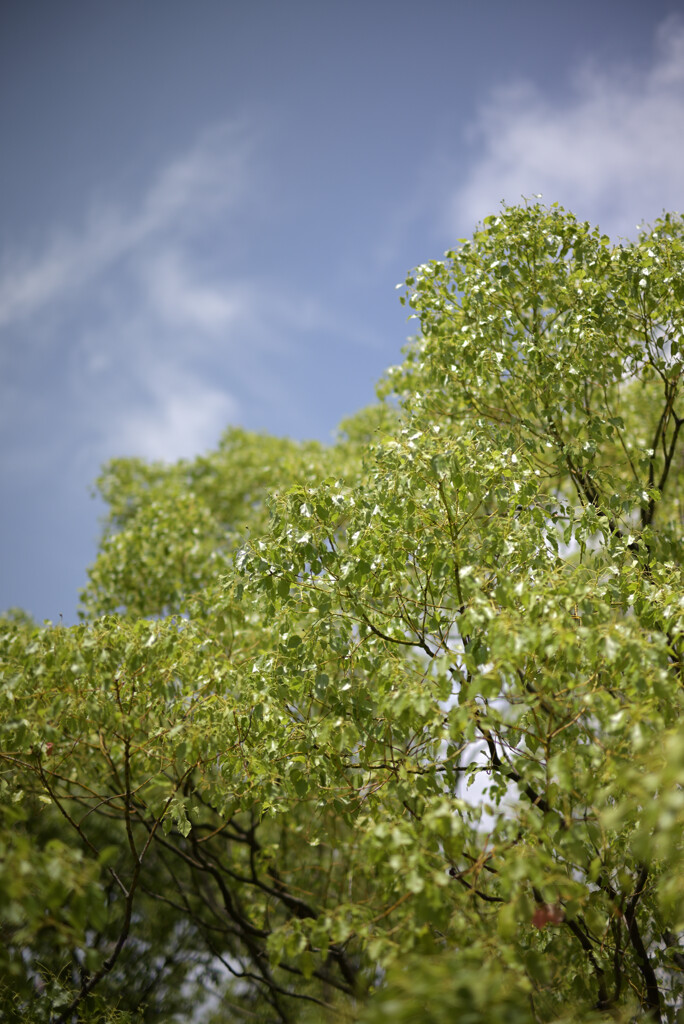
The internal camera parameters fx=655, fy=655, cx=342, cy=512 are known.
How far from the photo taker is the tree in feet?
11.6

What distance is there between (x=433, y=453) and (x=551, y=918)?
10.1 feet

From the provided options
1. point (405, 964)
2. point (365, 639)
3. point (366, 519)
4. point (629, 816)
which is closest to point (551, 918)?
point (405, 964)

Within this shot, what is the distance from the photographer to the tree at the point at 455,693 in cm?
355

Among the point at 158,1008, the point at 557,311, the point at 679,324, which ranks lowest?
the point at 158,1008

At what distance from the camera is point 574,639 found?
376 centimetres

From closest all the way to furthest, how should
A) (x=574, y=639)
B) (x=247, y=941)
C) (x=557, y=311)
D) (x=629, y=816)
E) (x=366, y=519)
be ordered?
(x=574, y=639)
(x=629, y=816)
(x=366, y=519)
(x=557, y=311)
(x=247, y=941)

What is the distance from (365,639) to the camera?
5.35 m

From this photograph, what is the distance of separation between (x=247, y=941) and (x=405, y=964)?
6.19 metres

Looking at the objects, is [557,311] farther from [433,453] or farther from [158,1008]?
[158,1008]

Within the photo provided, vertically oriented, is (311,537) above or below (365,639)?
A: above

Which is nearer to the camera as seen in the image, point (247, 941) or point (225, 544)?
point (247, 941)

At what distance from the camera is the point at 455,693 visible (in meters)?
4.55

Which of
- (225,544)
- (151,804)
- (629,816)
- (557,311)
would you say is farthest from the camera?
(225,544)

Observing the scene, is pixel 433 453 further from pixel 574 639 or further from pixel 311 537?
pixel 574 639
